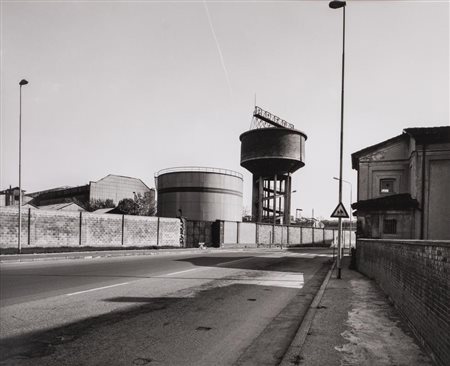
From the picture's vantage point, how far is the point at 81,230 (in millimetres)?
27922

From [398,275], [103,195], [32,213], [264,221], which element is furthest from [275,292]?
[103,195]

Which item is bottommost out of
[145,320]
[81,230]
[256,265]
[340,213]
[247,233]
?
[247,233]

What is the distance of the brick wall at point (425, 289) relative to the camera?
4531mm

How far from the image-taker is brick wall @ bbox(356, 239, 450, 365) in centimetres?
453

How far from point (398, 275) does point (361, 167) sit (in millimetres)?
24124

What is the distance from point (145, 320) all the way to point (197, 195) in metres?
43.5

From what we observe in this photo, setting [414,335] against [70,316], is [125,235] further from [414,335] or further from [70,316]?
[414,335]

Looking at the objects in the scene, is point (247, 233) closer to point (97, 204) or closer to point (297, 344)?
point (97, 204)

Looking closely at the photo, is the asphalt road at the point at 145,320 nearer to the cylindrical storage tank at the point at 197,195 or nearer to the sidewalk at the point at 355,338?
the sidewalk at the point at 355,338

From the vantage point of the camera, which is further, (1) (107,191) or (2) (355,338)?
(1) (107,191)

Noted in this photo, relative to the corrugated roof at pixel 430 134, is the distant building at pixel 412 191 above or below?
below

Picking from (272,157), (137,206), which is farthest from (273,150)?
(137,206)

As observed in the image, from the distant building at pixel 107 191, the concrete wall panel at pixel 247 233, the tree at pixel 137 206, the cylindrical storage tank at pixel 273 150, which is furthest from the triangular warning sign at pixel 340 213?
the distant building at pixel 107 191

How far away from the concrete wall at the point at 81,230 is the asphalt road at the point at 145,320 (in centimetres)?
1372
